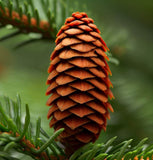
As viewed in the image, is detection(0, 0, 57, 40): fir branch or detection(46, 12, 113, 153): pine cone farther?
detection(0, 0, 57, 40): fir branch

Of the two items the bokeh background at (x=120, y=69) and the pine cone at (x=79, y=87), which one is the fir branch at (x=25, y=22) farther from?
the pine cone at (x=79, y=87)

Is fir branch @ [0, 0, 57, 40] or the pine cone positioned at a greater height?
fir branch @ [0, 0, 57, 40]

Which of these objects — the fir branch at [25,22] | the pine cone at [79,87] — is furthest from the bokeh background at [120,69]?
the pine cone at [79,87]

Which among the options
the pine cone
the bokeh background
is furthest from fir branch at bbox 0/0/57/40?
the pine cone

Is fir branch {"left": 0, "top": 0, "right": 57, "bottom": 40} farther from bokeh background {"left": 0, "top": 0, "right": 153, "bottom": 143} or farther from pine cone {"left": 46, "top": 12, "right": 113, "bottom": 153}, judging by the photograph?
pine cone {"left": 46, "top": 12, "right": 113, "bottom": 153}

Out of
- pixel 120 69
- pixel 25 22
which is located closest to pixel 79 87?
pixel 25 22
